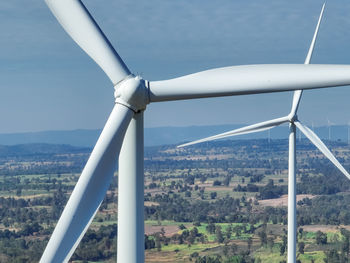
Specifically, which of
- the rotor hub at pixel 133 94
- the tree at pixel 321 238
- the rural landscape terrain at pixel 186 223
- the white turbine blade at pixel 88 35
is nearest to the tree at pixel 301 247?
the rural landscape terrain at pixel 186 223

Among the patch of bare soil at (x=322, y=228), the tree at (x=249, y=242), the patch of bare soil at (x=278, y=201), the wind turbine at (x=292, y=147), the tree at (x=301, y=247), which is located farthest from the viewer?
the patch of bare soil at (x=278, y=201)

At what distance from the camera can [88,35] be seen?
639 inches

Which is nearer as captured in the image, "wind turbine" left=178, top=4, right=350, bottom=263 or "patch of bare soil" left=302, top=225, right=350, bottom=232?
"wind turbine" left=178, top=4, right=350, bottom=263

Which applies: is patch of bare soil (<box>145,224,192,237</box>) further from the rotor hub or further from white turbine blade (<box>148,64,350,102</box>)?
the rotor hub

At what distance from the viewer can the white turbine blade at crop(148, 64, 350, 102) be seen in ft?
49.0

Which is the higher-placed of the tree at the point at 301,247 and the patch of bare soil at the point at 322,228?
the patch of bare soil at the point at 322,228

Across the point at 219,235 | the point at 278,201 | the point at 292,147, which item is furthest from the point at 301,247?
the point at 292,147

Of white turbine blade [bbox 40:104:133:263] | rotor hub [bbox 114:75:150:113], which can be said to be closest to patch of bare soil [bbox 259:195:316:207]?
rotor hub [bbox 114:75:150:113]

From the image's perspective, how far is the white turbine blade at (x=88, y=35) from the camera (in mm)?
15820

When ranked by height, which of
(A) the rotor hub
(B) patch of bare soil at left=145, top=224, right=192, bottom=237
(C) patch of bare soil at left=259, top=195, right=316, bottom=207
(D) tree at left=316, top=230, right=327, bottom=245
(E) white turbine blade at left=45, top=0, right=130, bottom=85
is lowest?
(D) tree at left=316, top=230, right=327, bottom=245

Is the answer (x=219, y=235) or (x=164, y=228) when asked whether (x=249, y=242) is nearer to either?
(x=219, y=235)

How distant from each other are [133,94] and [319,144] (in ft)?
47.9

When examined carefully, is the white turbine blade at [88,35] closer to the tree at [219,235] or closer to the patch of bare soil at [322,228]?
the tree at [219,235]

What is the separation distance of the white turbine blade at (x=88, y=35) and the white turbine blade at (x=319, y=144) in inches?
523
